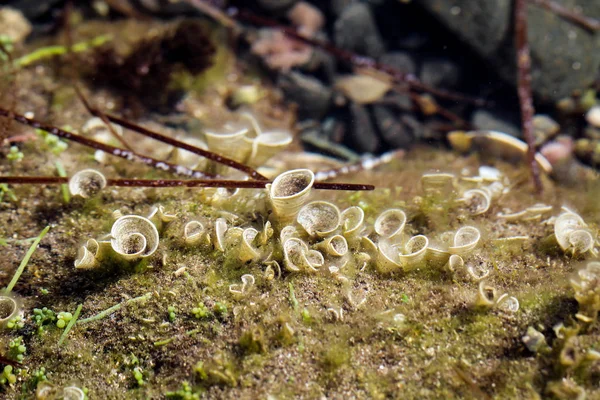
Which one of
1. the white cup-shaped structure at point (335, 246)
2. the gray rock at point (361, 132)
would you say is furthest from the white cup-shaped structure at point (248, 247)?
the gray rock at point (361, 132)

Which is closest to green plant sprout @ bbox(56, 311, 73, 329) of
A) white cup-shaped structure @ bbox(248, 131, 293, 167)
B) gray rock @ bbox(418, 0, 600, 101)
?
white cup-shaped structure @ bbox(248, 131, 293, 167)

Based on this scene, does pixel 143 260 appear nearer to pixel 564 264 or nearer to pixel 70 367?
pixel 70 367

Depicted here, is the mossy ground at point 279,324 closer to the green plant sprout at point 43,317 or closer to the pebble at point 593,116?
the green plant sprout at point 43,317

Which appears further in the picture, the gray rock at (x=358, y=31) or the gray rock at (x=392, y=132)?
the gray rock at (x=358, y=31)

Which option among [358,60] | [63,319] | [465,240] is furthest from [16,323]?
[358,60]

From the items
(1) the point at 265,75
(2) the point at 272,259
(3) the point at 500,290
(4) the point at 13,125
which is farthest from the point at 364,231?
(1) the point at 265,75

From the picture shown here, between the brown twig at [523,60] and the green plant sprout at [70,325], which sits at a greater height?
the brown twig at [523,60]

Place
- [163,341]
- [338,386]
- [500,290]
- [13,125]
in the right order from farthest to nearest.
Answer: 1. [13,125]
2. [500,290]
3. [163,341]
4. [338,386]
